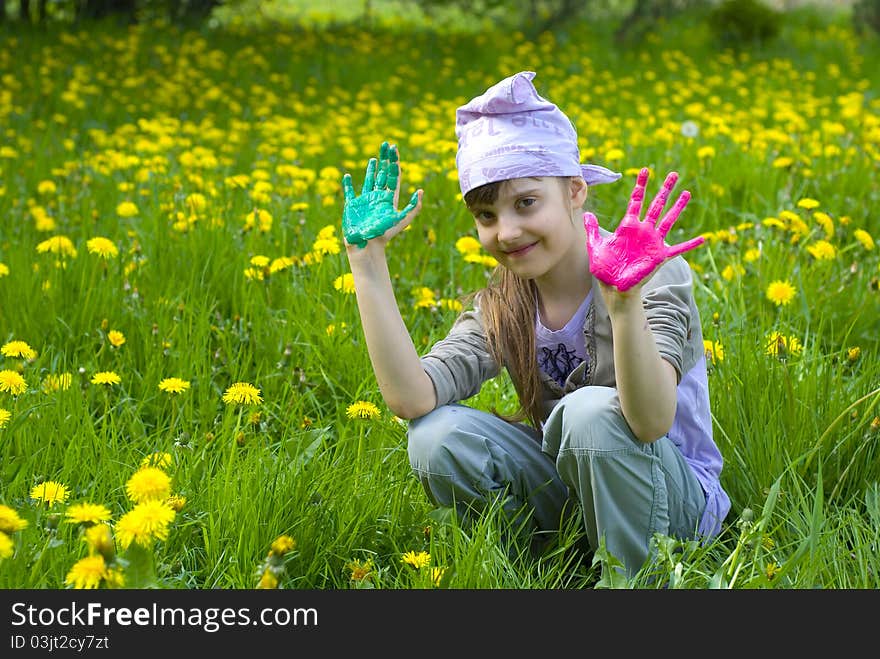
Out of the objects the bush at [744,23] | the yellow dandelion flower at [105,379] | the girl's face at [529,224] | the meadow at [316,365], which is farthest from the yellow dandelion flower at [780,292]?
the bush at [744,23]

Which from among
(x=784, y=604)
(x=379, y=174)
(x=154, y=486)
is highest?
(x=379, y=174)

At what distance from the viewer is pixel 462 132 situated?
201cm

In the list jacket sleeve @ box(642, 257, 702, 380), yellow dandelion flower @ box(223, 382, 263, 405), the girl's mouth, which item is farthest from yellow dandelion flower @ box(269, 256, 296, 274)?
jacket sleeve @ box(642, 257, 702, 380)

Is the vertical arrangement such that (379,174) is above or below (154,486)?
above

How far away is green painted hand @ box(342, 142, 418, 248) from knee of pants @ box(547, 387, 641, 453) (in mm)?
443

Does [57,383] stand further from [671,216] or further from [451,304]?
[671,216]

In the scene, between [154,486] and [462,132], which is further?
[462,132]

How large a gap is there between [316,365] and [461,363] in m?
0.69

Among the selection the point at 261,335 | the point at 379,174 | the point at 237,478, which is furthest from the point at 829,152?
the point at 237,478

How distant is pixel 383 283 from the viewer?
1.89m

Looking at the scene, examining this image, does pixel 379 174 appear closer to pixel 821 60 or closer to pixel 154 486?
pixel 154 486

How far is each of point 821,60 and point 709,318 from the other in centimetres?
737

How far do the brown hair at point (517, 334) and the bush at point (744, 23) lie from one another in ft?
28.1

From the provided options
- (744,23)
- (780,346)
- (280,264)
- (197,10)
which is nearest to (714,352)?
(780,346)
